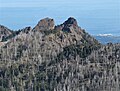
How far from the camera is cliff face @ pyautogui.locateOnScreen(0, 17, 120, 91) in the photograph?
100 m

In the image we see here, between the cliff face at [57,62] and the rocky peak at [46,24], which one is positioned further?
the rocky peak at [46,24]

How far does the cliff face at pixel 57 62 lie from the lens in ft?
329

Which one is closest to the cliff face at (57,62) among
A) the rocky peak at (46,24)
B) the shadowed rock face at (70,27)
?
the shadowed rock face at (70,27)

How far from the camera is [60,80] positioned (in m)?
104

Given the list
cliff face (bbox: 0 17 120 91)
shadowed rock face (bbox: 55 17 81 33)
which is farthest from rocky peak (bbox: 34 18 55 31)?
cliff face (bbox: 0 17 120 91)

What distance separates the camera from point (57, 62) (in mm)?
113062

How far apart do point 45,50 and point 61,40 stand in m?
6.79

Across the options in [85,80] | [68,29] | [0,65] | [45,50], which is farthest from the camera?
[68,29]

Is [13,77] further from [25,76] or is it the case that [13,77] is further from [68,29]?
[68,29]

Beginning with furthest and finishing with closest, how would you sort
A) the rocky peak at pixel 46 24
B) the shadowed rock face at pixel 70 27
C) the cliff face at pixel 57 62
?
the rocky peak at pixel 46 24 → the shadowed rock face at pixel 70 27 → the cliff face at pixel 57 62

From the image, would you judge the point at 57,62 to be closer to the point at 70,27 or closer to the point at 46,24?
the point at 70,27

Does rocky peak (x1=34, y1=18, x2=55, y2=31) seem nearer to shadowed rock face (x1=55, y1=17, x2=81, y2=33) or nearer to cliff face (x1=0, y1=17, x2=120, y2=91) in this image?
shadowed rock face (x1=55, y1=17, x2=81, y2=33)

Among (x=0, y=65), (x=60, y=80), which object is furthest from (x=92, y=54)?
(x=0, y=65)

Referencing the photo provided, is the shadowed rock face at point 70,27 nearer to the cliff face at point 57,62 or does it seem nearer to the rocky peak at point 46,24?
the cliff face at point 57,62
